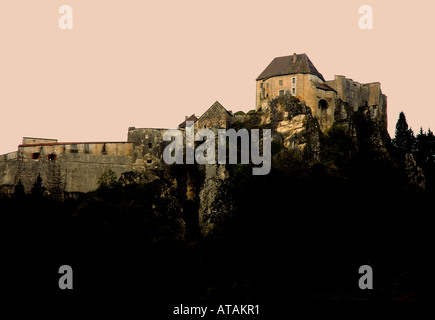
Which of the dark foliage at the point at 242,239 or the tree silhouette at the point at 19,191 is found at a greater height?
the tree silhouette at the point at 19,191

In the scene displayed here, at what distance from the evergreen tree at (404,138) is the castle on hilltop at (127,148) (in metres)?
7.84

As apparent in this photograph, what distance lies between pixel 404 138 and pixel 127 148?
28246 mm

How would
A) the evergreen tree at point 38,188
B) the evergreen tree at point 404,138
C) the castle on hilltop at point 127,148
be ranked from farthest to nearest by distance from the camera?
the evergreen tree at point 404,138, the castle on hilltop at point 127,148, the evergreen tree at point 38,188

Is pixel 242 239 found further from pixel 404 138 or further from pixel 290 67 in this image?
pixel 404 138

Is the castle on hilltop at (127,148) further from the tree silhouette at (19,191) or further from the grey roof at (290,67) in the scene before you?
the tree silhouette at (19,191)

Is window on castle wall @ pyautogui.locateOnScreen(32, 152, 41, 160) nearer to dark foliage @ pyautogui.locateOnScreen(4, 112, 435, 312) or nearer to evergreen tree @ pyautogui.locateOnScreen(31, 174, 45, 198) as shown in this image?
evergreen tree @ pyautogui.locateOnScreen(31, 174, 45, 198)

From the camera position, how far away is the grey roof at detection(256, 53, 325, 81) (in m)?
58.9

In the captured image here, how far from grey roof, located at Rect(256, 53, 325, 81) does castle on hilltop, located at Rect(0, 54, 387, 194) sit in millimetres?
104

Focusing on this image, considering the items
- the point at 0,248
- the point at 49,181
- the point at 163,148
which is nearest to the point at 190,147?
the point at 163,148

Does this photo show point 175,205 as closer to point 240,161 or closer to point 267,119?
point 240,161

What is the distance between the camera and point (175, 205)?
5050cm

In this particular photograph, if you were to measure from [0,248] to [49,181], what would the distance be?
8462 mm

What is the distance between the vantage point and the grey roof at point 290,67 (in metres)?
58.9

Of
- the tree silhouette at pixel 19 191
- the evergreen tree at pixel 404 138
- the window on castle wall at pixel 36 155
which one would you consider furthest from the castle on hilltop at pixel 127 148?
the evergreen tree at pixel 404 138
